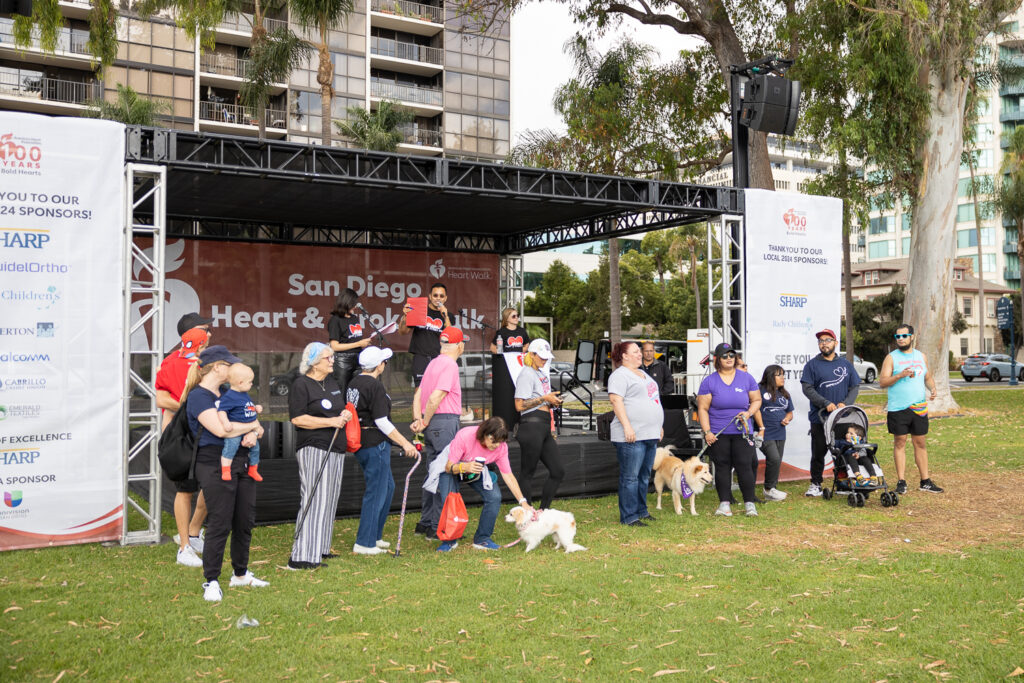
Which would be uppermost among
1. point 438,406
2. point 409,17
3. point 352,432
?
point 409,17

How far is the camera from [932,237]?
18453mm

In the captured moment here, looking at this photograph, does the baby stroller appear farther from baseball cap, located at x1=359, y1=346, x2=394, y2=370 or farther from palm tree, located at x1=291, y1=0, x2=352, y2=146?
palm tree, located at x1=291, y1=0, x2=352, y2=146

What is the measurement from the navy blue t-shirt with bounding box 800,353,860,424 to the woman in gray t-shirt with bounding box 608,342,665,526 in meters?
2.36

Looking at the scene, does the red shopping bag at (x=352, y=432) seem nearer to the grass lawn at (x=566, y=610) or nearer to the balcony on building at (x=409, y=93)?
the grass lawn at (x=566, y=610)

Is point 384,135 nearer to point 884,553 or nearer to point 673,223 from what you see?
point 673,223

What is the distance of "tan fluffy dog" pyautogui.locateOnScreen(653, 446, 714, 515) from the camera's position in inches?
317

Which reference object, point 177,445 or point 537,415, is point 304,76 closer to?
point 537,415

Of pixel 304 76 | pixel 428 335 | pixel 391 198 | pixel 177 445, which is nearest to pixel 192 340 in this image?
pixel 177 445

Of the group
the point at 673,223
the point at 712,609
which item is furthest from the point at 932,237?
the point at 712,609

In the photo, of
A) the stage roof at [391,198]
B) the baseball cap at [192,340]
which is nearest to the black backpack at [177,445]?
Answer: the baseball cap at [192,340]

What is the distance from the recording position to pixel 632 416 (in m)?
7.46

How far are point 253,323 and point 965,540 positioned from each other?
451 inches

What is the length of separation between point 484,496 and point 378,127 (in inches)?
1048

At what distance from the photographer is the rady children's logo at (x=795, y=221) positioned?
1048 cm
